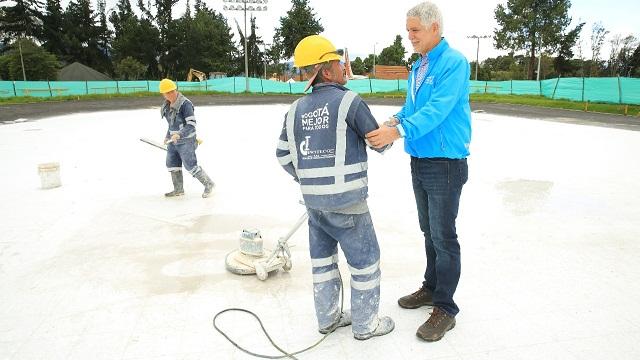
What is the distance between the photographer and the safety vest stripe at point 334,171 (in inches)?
95.0

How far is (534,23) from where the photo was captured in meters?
42.1

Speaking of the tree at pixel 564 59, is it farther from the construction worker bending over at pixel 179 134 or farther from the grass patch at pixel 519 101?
the construction worker bending over at pixel 179 134

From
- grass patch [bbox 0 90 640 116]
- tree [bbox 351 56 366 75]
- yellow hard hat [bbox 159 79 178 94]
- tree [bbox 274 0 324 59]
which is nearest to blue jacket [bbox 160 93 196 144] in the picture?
yellow hard hat [bbox 159 79 178 94]

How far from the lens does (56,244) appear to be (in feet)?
14.5

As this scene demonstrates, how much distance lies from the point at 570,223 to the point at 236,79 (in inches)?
1288

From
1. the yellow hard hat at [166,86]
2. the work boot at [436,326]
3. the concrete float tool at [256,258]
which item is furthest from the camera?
the yellow hard hat at [166,86]

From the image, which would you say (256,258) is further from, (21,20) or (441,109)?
(21,20)

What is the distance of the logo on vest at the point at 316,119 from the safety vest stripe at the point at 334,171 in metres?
0.24

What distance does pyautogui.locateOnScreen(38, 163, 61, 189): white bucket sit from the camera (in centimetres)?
646

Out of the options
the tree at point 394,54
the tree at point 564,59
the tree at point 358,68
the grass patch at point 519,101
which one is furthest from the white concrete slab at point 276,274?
the tree at point 394,54

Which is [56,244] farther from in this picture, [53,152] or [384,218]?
[53,152]

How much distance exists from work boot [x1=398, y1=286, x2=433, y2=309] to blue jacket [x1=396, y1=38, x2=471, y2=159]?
3.57 feet

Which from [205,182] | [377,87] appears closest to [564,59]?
[377,87]

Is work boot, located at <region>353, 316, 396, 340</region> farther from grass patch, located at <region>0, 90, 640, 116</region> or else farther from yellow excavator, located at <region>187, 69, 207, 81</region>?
yellow excavator, located at <region>187, 69, 207, 81</region>
